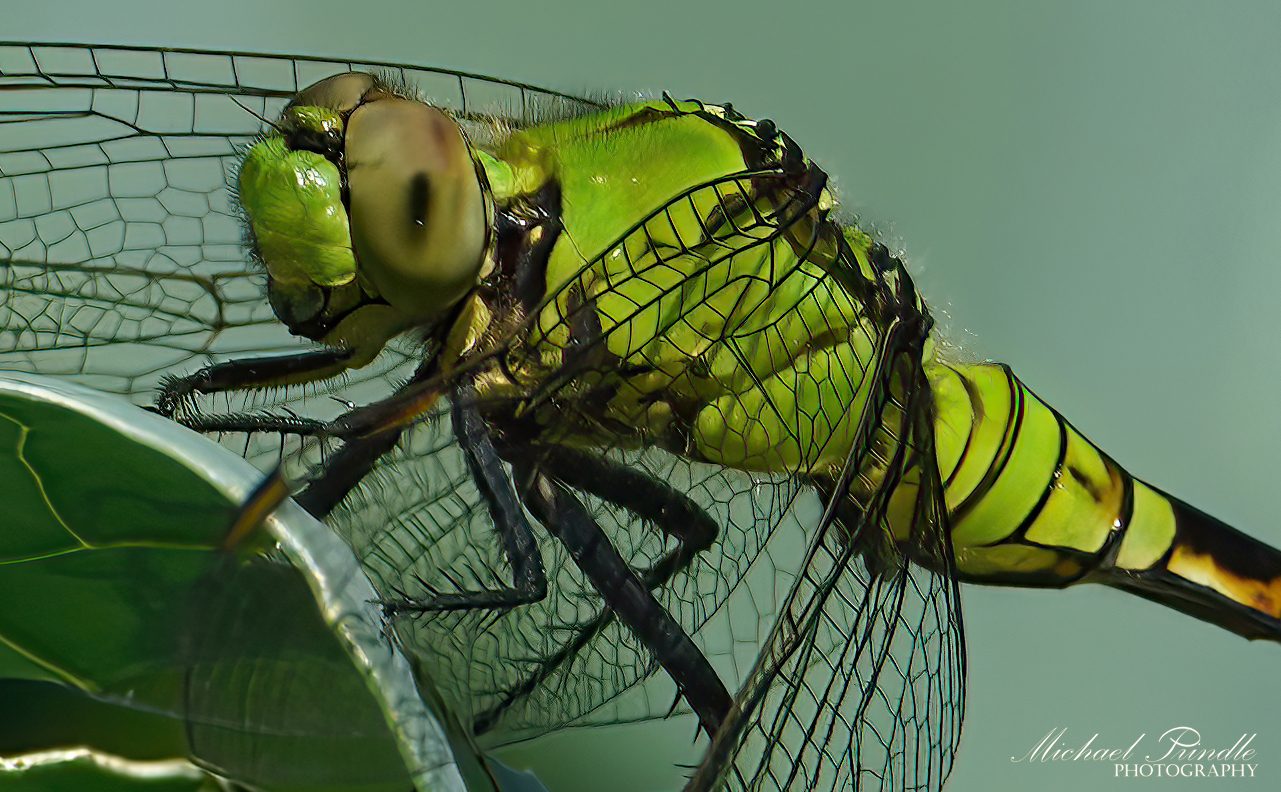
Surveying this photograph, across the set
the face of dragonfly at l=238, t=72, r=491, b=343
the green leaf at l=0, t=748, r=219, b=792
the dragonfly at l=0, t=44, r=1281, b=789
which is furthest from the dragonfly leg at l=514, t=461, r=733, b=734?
the green leaf at l=0, t=748, r=219, b=792

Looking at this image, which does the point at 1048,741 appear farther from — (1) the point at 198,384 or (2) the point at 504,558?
(1) the point at 198,384

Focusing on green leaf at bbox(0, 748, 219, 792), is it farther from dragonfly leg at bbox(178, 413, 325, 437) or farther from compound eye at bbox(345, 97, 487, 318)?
compound eye at bbox(345, 97, 487, 318)

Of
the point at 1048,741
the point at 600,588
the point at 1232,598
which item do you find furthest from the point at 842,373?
the point at 1048,741

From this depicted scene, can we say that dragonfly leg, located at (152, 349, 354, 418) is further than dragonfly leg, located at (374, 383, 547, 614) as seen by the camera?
Yes

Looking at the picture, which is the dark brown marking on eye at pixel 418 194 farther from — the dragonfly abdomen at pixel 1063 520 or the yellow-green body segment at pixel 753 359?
the dragonfly abdomen at pixel 1063 520
